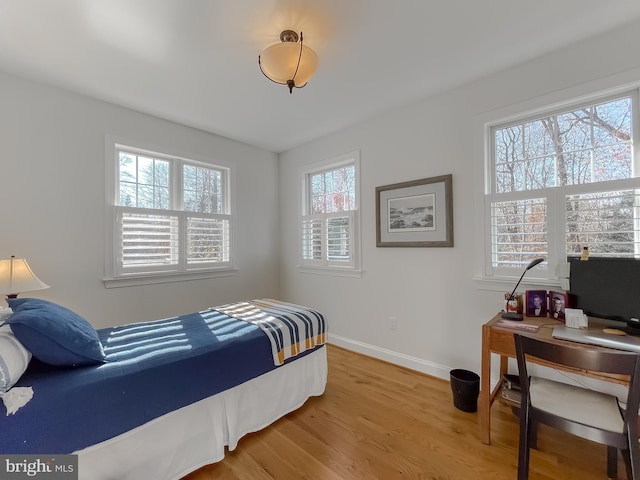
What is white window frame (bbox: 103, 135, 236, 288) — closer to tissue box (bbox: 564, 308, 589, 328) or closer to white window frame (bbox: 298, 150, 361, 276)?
white window frame (bbox: 298, 150, 361, 276)

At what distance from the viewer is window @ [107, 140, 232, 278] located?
9.39 feet

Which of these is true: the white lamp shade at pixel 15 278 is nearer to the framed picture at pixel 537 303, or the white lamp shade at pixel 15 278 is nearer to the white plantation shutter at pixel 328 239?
the white plantation shutter at pixel 328 239

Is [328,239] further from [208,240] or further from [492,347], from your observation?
[492,347]

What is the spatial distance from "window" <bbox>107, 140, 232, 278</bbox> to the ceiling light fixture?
1.99 m

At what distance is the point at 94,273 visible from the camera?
2.66 meters

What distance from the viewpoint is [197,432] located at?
161cm

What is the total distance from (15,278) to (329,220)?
285 centimetres

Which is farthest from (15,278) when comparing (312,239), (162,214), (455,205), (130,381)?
(455,205)

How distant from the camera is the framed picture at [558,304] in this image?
1893mm

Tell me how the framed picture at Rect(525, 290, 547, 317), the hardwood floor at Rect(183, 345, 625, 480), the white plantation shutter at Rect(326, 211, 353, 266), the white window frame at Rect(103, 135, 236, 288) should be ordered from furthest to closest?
1. the white plantation shutter at Rect(326, 211, 353, 266)
2. the white window frame at Rect(103, 135, 236, 288)
3. the framed picture at Rect(525, 290, 547, 317)
4. the hardwood floor at Rect(183, 345, 625, 480)

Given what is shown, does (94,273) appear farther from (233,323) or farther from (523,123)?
(523,123)

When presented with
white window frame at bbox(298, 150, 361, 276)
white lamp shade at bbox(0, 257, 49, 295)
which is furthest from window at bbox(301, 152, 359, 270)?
white lamp shade at bbox(0, 257, 49, 295)

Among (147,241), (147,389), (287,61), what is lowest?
(147,389)

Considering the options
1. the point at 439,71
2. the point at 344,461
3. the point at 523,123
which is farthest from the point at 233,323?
the point at 523,123
